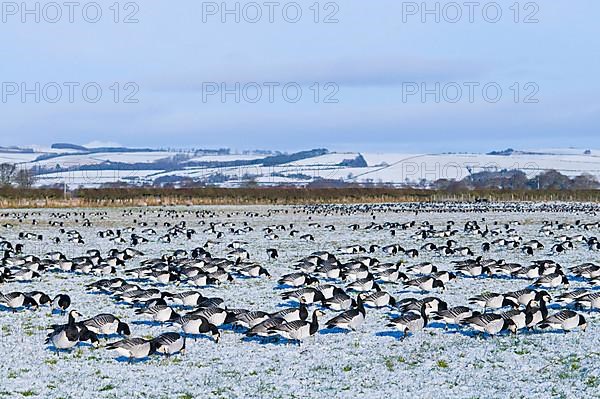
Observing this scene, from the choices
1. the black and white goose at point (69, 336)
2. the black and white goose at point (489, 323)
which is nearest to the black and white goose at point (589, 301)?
the black and white goose at point (489, 323)

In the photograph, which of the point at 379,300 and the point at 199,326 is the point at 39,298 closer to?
the point at 199,326

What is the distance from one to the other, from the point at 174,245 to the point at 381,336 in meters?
20.6

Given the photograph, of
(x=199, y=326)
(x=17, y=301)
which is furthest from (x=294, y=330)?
(x=17, y=301)

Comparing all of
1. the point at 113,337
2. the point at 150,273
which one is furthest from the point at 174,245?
the point at 113,337

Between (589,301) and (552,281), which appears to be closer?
(589,301)

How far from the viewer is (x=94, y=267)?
21.9 m

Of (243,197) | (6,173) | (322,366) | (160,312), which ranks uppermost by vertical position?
(6,173)

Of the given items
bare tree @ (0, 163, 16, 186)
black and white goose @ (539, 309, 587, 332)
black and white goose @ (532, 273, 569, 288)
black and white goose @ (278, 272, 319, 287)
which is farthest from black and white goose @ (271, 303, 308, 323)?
bare tree @ (0, 163, 16, 186)

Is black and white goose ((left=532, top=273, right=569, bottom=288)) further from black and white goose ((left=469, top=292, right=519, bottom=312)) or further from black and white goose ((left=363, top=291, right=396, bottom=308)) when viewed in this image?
black and white goose ((left=363, top=291, right=396, bottom=308))

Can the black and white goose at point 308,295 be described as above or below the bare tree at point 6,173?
below

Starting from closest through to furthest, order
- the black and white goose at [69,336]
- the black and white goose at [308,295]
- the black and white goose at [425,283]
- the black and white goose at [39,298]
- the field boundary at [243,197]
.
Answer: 1. the black and white goose at [69,336]
2. the black and white goose at [39,298]
3. the black and white goose at [308,295]
4. the black and white goose at [425,283]
5. the field boundary at [243,197]

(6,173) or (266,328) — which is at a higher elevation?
(6,173)

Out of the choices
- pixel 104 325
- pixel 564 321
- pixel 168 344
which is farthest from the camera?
pixel 564 321

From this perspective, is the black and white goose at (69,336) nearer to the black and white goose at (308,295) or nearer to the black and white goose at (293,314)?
the black and white goose at (293,314)
